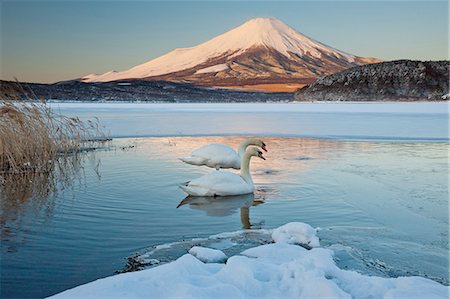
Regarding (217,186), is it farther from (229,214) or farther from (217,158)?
(217,158)

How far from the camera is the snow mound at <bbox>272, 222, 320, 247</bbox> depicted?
13.4ft

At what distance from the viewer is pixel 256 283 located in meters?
3.03

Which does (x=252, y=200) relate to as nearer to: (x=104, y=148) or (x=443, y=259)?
(x=443, y=259)

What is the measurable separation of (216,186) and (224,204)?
0.28 meters

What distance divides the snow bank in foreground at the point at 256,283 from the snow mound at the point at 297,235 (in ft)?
1.73

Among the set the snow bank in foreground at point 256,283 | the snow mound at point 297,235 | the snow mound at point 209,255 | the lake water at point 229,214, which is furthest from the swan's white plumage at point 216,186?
the snow bank in foreground at point 256,283

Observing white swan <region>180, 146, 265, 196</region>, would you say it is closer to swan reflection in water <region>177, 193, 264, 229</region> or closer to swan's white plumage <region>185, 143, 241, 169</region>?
swan reflection in water <region>177, 193, 264, 229</region>

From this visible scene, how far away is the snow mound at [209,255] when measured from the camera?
363 cm

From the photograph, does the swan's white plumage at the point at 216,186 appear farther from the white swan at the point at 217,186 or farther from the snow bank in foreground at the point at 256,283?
the snow bank in foreground at the point at 256,283

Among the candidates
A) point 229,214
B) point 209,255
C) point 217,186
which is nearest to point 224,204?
point 217,186

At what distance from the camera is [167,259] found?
146 inches

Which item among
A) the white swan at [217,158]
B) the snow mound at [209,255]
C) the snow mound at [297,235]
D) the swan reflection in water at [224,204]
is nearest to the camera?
the snow mound at [209,255]

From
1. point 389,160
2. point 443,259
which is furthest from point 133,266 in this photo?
point 389,160

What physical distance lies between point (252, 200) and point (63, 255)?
259 centimetres
